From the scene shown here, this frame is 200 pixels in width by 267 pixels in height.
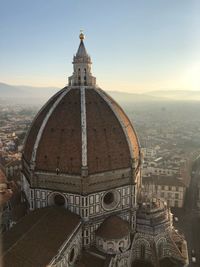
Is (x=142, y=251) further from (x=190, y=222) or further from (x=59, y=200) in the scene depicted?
(x=190, y=222)

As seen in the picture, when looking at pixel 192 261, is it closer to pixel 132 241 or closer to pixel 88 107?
pixel 132 241

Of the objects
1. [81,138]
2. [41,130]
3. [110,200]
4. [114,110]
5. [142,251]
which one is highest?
[114,110]

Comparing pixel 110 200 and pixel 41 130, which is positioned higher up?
pixel 41 130

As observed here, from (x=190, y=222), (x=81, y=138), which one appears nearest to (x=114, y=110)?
(x=81, y=138)

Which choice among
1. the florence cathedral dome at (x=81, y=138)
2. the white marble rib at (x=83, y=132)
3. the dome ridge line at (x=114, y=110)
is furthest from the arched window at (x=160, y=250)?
the white marble rib at (x=83, y=132)

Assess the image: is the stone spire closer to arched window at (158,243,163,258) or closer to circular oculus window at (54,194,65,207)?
circular oculus window at (54,194,65,207)

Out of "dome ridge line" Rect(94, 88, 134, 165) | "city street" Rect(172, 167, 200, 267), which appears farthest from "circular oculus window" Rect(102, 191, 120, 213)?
"city street" Rect(172, 167, 200, 267)

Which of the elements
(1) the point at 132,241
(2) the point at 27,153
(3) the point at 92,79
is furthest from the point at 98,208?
(3) the point at 92,79
